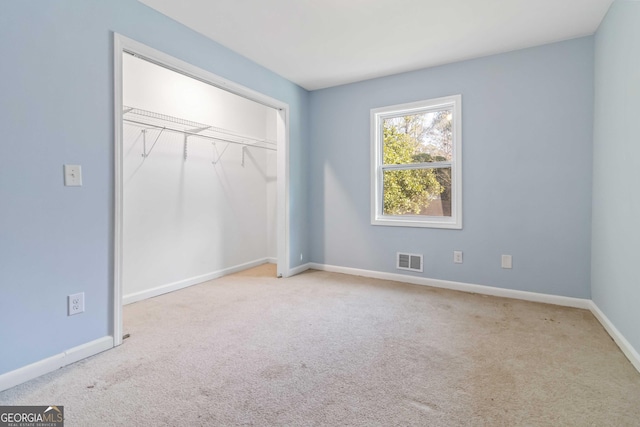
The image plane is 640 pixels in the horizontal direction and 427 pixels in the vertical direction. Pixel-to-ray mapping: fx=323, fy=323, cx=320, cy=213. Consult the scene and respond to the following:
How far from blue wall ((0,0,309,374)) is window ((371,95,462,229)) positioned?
8.93 ft

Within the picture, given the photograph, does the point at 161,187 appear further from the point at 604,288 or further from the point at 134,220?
the point at 604,288

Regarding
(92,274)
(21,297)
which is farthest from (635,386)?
(21,297)

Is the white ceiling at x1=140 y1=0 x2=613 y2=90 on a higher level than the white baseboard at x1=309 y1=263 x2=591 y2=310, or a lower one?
higher

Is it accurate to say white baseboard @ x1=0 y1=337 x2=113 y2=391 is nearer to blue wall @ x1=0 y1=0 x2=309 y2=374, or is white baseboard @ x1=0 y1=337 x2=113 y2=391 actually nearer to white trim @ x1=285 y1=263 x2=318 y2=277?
blue wall @ x1=0 y1=0 x2=309 y2=374

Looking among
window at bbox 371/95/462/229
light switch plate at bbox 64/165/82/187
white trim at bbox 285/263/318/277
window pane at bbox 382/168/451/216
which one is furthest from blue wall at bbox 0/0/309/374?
window pane at bbox 382/168/451/216

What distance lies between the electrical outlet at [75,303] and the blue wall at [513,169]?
9.54 ft

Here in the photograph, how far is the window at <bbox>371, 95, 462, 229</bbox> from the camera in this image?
11.6 ft

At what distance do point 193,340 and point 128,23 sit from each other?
7.51 feet

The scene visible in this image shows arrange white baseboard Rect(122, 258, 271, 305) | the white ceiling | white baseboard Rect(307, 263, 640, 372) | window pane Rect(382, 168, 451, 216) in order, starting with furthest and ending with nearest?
window pane Rect(382, 168, 451, 216) → white baseboard Rect(122, 258, 271, 305) → the white ceiling → white baseboard Rect(307, 263, 640, 372)

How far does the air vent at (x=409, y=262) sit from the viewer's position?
3.73 m

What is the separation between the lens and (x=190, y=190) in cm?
379

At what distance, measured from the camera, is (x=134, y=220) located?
322 centimetres

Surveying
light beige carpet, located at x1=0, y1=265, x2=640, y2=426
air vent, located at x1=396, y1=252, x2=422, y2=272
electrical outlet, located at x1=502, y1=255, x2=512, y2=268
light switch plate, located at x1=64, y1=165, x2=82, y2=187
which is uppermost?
light switch plate, located at x1=64, y1=165, x2=82, y2=187

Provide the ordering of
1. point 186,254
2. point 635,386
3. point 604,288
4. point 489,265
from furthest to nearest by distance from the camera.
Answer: point 186,254 < point 489,265 < point 604,288 < point 635,386
